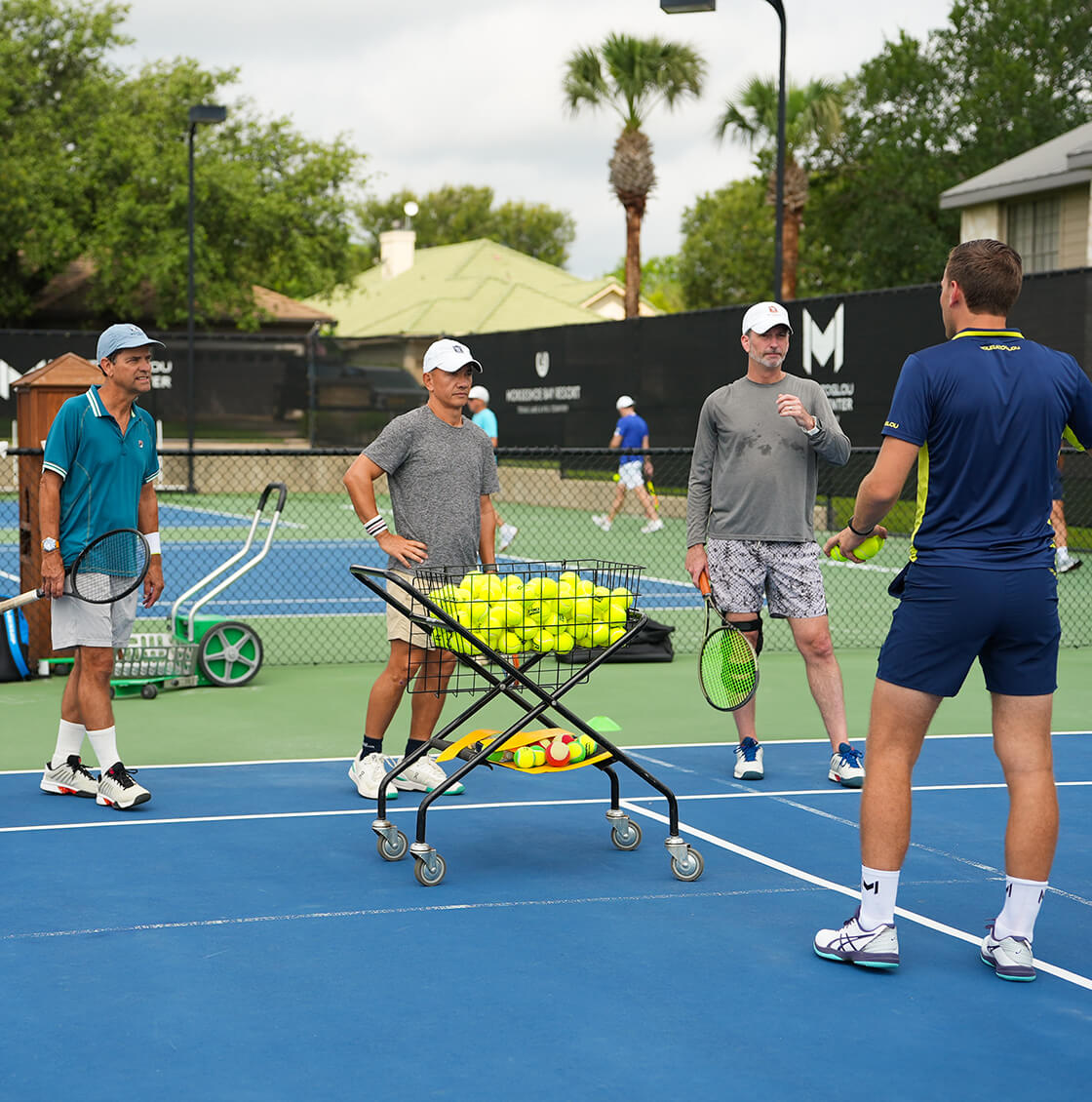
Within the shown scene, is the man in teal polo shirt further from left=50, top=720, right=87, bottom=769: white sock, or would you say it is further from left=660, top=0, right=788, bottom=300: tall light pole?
left=660, top=0, right=788, bottom=300: tall light pole

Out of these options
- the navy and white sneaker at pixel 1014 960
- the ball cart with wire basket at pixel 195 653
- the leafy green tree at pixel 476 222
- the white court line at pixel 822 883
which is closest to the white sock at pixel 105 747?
the white court line at pixel 822 883

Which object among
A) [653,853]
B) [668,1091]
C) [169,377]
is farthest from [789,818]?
[169,377]

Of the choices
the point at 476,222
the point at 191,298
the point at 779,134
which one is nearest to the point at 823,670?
the point at 779,134

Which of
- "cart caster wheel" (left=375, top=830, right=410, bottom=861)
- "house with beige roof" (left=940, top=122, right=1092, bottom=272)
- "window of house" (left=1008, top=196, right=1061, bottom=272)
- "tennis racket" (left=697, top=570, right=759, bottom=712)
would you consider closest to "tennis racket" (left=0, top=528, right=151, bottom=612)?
"cart caster wheel" (left=375, top=830, right=410, bottom=861)

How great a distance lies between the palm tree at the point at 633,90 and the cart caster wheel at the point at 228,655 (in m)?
29.4

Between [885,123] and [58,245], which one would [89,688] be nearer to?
[58,245]

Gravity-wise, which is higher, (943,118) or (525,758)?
(943,118)

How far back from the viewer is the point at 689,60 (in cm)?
3697

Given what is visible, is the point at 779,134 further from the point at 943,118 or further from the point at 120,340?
the point at 943,118

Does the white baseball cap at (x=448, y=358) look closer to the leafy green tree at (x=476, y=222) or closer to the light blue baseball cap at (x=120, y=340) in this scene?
the light blue baseball cap at (x=120, y=340)

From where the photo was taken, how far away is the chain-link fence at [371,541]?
11.9 metres

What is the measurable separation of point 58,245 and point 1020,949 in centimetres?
3573

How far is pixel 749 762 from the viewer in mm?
7129

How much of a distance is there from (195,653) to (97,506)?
9.48ft
